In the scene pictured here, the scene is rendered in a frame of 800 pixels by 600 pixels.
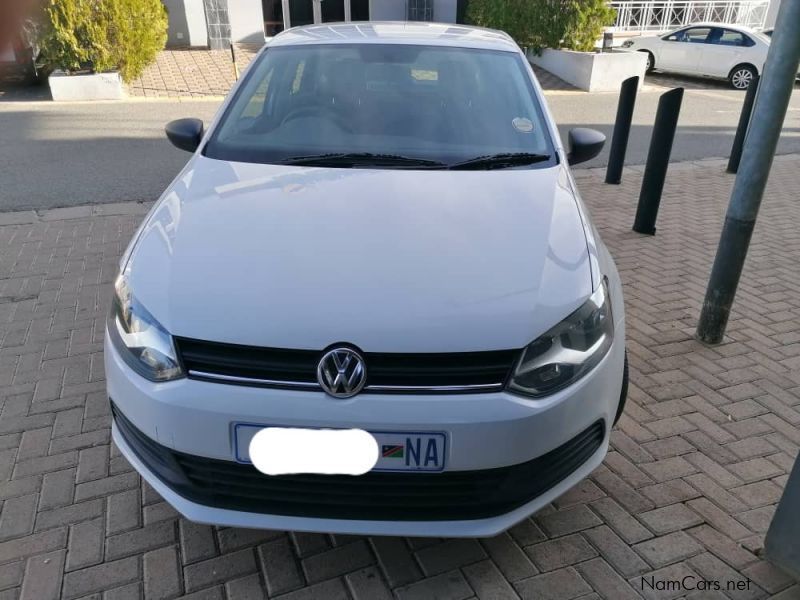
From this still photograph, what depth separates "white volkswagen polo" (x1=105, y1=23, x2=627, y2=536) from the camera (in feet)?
6.04

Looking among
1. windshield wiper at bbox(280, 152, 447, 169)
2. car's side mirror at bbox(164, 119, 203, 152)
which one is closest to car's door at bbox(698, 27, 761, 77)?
windshield wiper at bbox(280, 152, 447, 169)

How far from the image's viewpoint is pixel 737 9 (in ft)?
65.8

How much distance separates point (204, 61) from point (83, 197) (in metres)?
8.75

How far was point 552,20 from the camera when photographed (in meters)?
13.6

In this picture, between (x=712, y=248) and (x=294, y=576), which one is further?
(x=712, y=248)

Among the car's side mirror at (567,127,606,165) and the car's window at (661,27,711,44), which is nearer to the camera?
the car's side mirror at (567,127,606,165)

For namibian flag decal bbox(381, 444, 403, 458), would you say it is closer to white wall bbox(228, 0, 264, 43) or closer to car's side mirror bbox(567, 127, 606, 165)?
car's side mirror bbox(567, 127, 606, 165)

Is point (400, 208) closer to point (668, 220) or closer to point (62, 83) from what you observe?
point (668, 220)

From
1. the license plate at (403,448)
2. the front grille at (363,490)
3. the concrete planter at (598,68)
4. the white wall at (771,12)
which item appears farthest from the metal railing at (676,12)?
the license plate at (403,448)

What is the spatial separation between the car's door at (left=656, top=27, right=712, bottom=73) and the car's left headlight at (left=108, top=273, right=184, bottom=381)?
51.2 ft

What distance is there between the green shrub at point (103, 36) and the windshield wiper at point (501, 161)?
954 cm

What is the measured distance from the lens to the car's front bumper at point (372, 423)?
182 cm

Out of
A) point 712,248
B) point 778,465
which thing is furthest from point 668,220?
point 778,465

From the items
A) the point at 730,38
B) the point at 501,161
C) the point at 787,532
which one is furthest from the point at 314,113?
the point at 730,38
